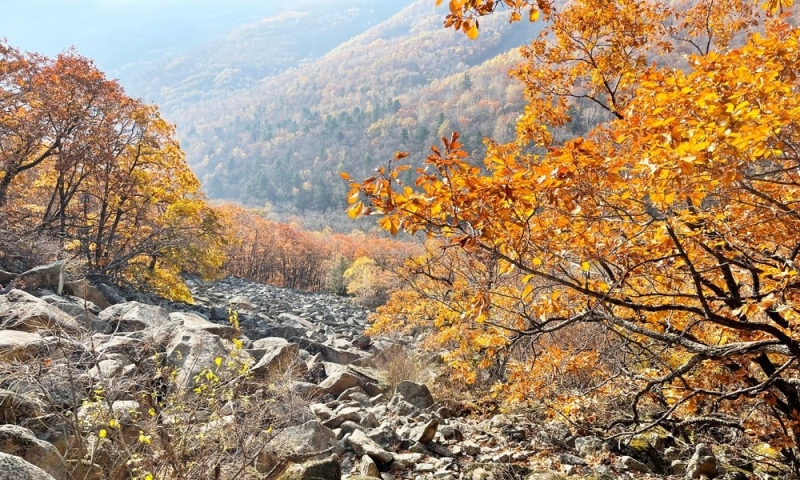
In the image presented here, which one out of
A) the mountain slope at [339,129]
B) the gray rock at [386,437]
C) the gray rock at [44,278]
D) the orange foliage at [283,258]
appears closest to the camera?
the gray rock at [386,437]

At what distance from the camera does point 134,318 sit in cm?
838

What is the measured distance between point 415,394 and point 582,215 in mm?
7886

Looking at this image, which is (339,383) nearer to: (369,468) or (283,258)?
(369,468)

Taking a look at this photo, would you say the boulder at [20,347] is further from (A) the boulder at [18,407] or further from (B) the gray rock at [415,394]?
(B) the gray rock at [415,394]

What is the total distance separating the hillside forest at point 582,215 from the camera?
2.37 metres

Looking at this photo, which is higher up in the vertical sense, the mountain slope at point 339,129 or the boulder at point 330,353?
the mountain slope at point 339,129

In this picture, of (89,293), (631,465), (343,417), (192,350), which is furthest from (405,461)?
(89,293)

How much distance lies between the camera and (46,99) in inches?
586

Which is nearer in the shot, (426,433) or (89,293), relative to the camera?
(426,433)

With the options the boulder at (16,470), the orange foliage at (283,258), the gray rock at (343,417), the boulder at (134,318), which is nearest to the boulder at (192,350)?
the boulder at (134,318)

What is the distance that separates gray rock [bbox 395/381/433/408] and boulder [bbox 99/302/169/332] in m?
4.80

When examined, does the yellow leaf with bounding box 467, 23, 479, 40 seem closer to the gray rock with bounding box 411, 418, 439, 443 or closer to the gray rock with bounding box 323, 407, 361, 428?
the gray rock with bounding box 411, 418, 439, 443

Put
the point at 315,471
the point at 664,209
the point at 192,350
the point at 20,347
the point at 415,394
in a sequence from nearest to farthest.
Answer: the point at 664,209, the point at 20,347, the point at 315,471, the point at 192,350, the point at 415,394

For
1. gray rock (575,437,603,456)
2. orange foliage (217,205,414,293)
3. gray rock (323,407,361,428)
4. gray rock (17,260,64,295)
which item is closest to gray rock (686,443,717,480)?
gray rock (575,437,603,456)
